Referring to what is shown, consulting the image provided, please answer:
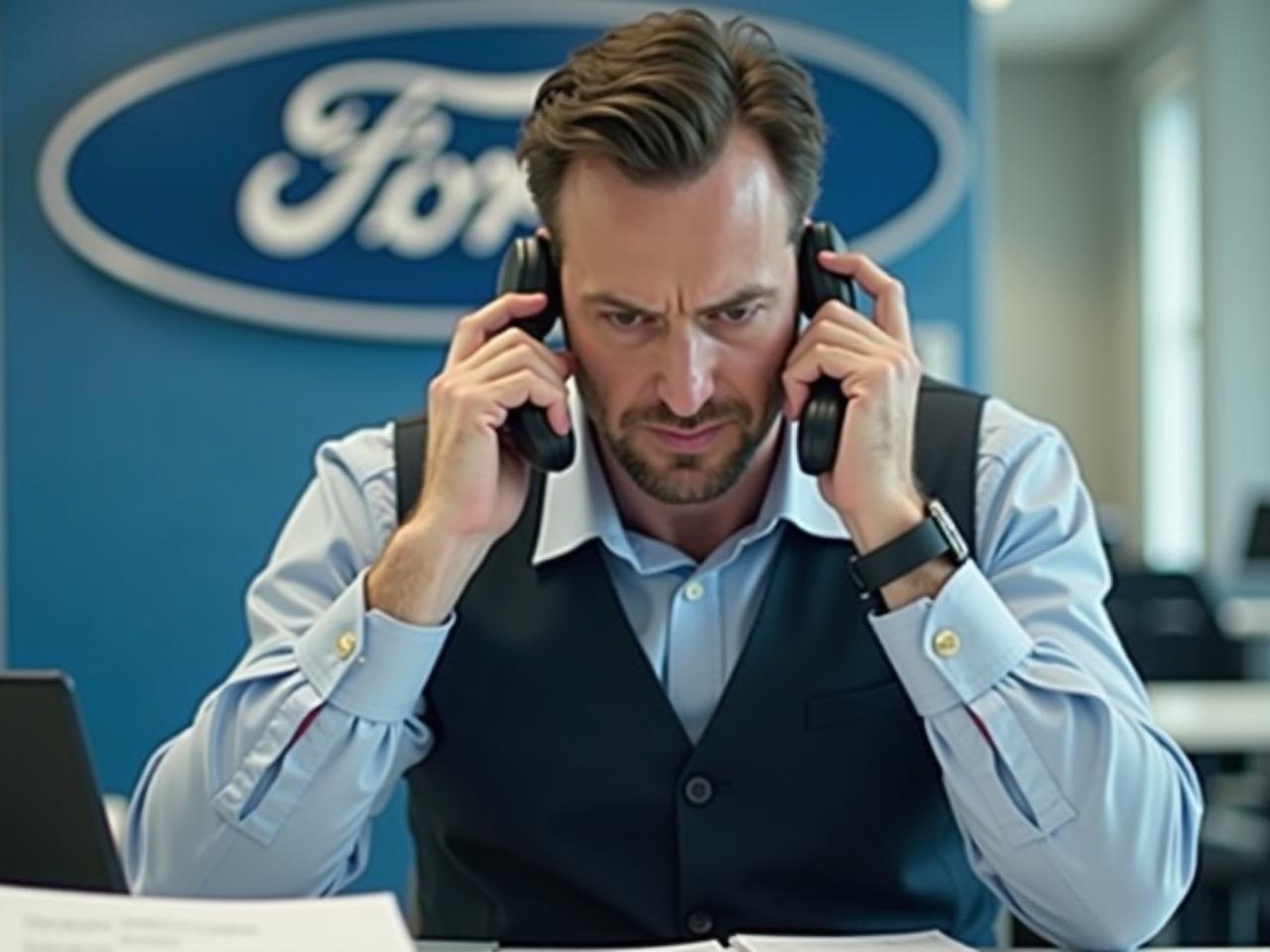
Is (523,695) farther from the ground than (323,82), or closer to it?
closer to it

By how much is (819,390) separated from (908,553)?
0.17 metres

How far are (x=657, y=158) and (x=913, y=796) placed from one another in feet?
1.91

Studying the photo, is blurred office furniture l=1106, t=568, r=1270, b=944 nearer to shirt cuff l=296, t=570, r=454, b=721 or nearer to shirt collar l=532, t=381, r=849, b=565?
shirt collar l=532, t=381, r=849, b=565

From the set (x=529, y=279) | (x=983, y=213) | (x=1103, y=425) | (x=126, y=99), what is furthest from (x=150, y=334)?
(x=1103, y=425)

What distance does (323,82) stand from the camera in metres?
3.30

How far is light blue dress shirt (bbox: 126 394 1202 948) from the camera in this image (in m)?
1.34

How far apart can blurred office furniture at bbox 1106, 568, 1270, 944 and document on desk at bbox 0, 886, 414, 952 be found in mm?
2635

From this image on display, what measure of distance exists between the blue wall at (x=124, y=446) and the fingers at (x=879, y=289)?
1.83m

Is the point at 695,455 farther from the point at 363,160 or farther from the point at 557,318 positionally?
the point at 363,160

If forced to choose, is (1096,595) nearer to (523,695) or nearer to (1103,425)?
(523,695)

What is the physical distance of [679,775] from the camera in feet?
4.82

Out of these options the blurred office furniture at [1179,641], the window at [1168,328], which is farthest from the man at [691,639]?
the window at [1168,328]

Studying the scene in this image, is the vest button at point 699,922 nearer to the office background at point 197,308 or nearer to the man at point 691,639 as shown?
the man at point 691,639

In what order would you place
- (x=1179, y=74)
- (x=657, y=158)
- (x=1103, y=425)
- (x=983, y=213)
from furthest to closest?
(x=1103, y=425) → (x=1179, y=74) → (x=983, y=213) → (x=657, y=158)
